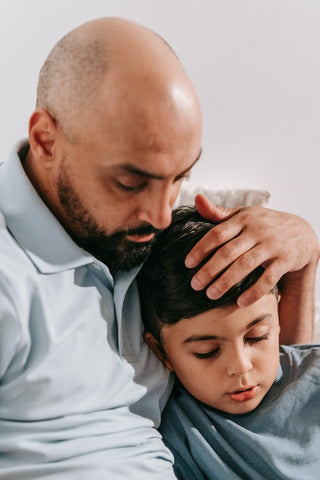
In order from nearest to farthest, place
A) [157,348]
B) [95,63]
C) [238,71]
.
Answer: [95,63], [157,348], [238,71]

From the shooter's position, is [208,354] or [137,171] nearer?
[137,171]

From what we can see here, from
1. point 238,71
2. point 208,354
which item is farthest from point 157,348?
point 238,71

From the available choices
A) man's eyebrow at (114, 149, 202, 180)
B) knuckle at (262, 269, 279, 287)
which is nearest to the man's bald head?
man's eyebrow at (114, 149, 202, 180)

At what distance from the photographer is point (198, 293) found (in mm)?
1000

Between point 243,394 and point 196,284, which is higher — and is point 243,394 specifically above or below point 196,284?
below

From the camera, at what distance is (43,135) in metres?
0.93

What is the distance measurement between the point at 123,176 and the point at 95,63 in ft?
0.60

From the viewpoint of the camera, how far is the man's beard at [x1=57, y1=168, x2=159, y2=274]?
37.1 inches

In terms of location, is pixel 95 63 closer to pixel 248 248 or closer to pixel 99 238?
pixel 99 238

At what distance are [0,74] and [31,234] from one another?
47.4 inches

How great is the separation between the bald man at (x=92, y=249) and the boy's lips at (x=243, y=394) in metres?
0.15

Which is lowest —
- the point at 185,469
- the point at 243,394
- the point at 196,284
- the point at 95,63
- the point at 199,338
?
the point at 185,469

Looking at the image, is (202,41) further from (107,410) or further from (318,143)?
(107,410)

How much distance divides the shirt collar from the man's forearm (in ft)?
1.86
